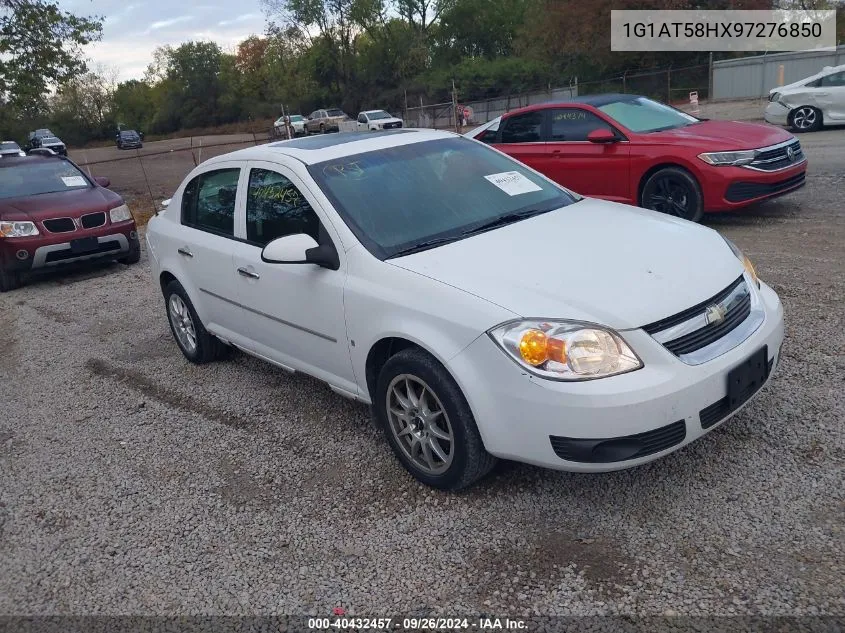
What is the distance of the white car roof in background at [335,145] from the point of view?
14.3ft

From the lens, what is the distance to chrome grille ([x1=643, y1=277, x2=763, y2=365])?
3.05m

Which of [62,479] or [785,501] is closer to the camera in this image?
[785,501]

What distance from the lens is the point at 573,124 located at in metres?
8.87

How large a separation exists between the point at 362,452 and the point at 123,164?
1357 inches

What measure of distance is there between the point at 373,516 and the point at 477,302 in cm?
113

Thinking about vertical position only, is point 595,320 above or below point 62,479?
above

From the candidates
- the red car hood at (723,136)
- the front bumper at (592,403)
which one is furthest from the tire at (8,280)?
the front bumper at (592,403)

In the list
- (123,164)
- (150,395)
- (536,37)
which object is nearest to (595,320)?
(150,395)

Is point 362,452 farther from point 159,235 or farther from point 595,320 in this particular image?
point 159,235

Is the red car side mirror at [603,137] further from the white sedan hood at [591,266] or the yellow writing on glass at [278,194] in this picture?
the yellow writing on glass at [278,194]

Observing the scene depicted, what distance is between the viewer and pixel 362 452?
408 cm

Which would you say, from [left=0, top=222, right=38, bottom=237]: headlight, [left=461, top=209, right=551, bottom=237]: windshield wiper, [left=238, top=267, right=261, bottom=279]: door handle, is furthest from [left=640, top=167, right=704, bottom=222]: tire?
[left=0, top=222, right=38, bottom=237]: headlight

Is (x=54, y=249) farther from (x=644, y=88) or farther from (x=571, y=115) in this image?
(x=644, y=88)

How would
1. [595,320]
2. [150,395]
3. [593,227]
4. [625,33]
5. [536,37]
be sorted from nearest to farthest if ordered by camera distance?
[595,320] < [593,227] < [150,395] < [625,33] < [536,37]
